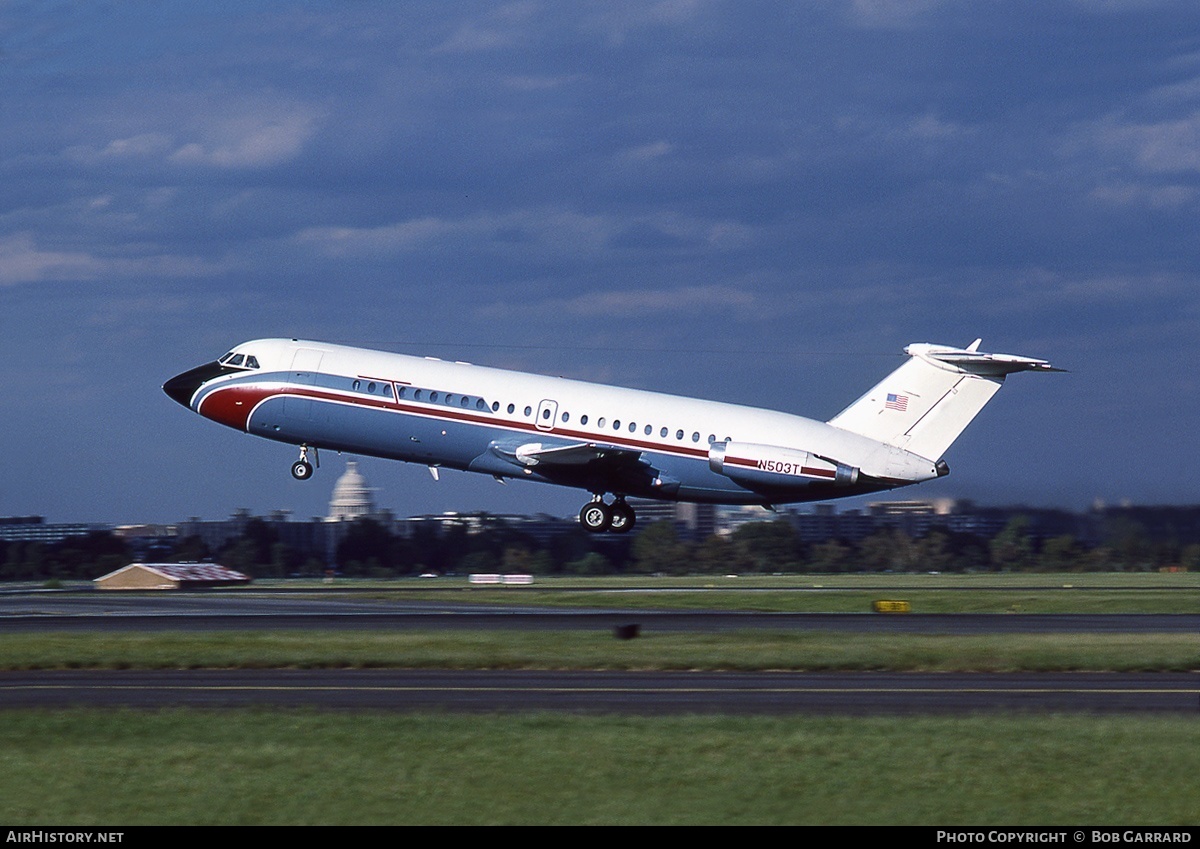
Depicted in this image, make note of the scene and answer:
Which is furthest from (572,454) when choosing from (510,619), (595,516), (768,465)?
(510,619)

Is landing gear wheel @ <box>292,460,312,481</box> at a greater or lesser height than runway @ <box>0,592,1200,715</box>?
greater

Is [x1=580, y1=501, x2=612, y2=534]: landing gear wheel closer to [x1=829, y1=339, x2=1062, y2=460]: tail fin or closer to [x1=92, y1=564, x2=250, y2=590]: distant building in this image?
[x1=829, y1=339, x2=1062, y2=460]: tail fin

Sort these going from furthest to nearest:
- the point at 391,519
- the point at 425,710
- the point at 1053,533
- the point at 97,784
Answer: the point at 391,519 < the point at 1053,533 < the point at 425,710 < the point at 97,784

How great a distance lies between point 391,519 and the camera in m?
105

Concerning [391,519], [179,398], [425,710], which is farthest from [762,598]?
[391,519]

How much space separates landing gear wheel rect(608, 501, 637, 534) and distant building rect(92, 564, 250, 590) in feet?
102

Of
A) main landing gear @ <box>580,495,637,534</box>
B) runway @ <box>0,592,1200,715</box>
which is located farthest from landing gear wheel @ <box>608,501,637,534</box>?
runway @ <box>0,592,1200,715</box>

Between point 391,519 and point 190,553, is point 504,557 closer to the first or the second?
point 391,519

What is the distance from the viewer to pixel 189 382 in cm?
4766

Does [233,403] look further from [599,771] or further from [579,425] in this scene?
[599,771]

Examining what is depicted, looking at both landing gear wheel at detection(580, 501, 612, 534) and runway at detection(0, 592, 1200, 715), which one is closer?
runway at detection(0, 592, 1200, 715)

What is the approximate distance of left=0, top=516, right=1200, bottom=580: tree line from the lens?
90.7m

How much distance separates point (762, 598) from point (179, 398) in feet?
68.4
